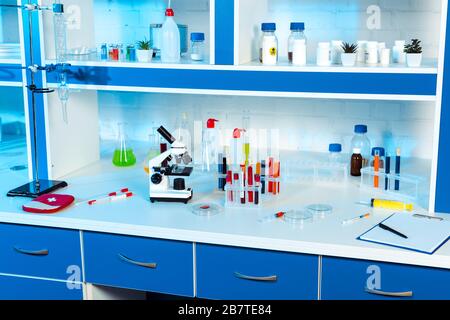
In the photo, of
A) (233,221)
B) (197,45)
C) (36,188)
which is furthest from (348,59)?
(36,188)

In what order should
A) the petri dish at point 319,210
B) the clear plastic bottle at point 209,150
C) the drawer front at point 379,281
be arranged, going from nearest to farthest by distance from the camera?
the drawer front at point 379,281 → the petri dish at point 319,210 → the clear plastic bottle at point 209,150

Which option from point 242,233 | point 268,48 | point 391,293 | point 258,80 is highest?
point 268,48

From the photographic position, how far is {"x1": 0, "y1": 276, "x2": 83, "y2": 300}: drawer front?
192 centimetres

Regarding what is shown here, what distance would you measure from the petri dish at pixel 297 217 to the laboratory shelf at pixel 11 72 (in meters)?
1.10

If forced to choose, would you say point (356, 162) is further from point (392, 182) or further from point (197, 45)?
point (197, 45)

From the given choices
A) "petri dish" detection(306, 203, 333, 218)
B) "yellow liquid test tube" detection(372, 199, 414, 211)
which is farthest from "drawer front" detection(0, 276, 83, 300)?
"yellow liquid test tube" detection(372, 199, 414, 211)

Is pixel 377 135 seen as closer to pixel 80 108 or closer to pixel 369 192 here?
pixel 369 192

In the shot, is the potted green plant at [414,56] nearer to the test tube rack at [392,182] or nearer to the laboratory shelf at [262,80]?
the laboratory shelf at [262,80]

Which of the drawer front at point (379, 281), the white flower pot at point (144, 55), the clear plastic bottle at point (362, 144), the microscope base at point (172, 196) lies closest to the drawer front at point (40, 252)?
the microscope base at point (172, 196)

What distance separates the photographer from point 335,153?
245 centimetres

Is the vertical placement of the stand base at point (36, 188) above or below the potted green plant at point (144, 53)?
below

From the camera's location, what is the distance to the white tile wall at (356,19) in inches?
91.0

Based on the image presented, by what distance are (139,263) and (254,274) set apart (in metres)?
0.36

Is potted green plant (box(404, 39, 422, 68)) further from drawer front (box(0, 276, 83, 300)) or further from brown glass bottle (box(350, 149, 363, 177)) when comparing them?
drawer front (box(0, 276, 83, 300))
